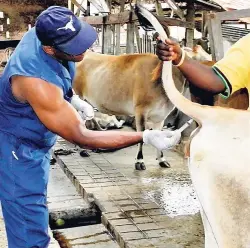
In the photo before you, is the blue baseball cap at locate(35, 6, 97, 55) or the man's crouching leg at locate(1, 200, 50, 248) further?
the man's crouching leg at locate(1, 200, 50, 248)

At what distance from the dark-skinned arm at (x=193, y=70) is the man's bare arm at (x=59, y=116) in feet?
1.60

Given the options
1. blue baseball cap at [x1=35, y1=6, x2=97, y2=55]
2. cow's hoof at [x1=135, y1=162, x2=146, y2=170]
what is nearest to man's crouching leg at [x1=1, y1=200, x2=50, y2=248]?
blue baseball cap at [x1=35, y1=6, x2=97, y2=55]

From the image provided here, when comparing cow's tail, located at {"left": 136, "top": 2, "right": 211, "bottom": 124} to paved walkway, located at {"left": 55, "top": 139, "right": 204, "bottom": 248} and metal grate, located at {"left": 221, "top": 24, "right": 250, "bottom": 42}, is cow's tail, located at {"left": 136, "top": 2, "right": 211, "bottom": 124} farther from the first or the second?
metal grate, located at {"left": 221, "top": 24, "right": 250, "bottom": 42}

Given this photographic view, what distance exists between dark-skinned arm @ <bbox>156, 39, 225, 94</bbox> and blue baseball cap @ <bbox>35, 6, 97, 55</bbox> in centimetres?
48

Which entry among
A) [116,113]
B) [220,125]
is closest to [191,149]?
[220,125]

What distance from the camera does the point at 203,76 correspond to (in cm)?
293

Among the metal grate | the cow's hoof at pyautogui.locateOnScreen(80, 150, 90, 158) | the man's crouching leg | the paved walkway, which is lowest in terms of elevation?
the cow's hoof at pyautogui.locateOnScreen(80, 150, 90, 158)

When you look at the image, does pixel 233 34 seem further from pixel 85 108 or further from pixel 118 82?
pixel 85 108

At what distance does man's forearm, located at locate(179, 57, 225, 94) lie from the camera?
2908 mm

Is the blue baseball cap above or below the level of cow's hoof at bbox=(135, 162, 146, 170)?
above

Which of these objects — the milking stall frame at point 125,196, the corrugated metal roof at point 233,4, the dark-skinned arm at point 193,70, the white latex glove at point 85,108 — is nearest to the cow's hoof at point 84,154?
the milking stall frame at point 125,196

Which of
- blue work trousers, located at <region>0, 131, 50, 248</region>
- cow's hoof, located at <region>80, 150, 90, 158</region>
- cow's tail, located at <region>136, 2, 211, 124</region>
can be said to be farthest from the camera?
cow's hoof, located at <region>80, 150, 90, 158</region>

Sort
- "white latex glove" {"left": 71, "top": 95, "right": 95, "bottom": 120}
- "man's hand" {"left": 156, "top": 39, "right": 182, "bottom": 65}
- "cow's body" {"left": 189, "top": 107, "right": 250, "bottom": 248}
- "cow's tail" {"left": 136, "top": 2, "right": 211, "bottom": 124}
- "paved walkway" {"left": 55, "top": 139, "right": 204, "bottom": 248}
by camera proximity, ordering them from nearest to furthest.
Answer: "cow's body" {"left": 189, "top": 107, "right": 250, "bottom": 248} < "cow's tail" {"left": 136, "top": 2, "right": 211, "bottom": 124} < "man's hand" {"left": 156, "top": 39, "right": 182, "bottom": 65} < "white latex glove" {"left": 71, "top": 95, "right": 95, "bottom": 120} < "paved walkway" {"left": 55, "top": 139, "right": 204, "bottom": 248}

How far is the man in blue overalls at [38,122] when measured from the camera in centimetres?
299
